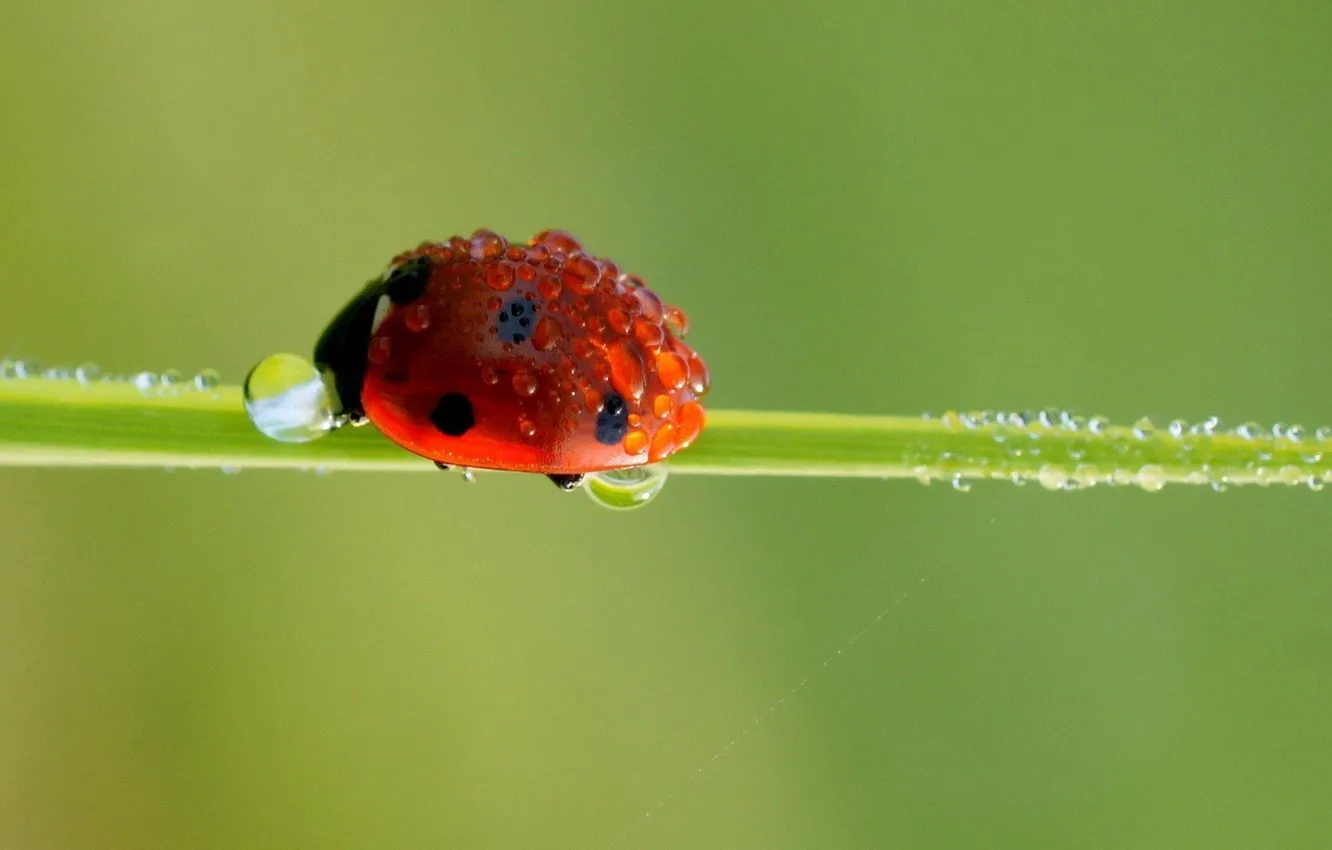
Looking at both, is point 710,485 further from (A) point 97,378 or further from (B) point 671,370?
(A) point 97,378

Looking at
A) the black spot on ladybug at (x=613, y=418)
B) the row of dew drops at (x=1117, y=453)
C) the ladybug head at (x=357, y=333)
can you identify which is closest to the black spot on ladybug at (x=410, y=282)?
the ladybug head at (x=357, y=333)

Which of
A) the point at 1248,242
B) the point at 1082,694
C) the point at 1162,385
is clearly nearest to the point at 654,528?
the point at 1082,694

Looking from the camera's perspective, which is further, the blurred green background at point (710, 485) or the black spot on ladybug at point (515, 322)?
the blurred green background at point (710, 485)

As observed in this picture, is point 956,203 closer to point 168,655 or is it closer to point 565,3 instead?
point 565,3

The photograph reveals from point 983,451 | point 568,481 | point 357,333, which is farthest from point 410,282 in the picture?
point 983,451

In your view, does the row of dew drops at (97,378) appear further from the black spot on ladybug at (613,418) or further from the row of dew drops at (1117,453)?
the row of dew drops at (1117,453)

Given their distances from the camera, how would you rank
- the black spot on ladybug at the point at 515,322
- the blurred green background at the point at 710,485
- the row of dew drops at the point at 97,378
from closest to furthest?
1. the row of dew drops at the point at 97,378
2. the black spot on ladybug at the point at 515,322
3. the blurred green background at the point at 710,485

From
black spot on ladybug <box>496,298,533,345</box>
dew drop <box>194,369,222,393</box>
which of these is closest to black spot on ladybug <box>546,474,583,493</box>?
black spot on ladybug <box>496,298,533,345</box>
